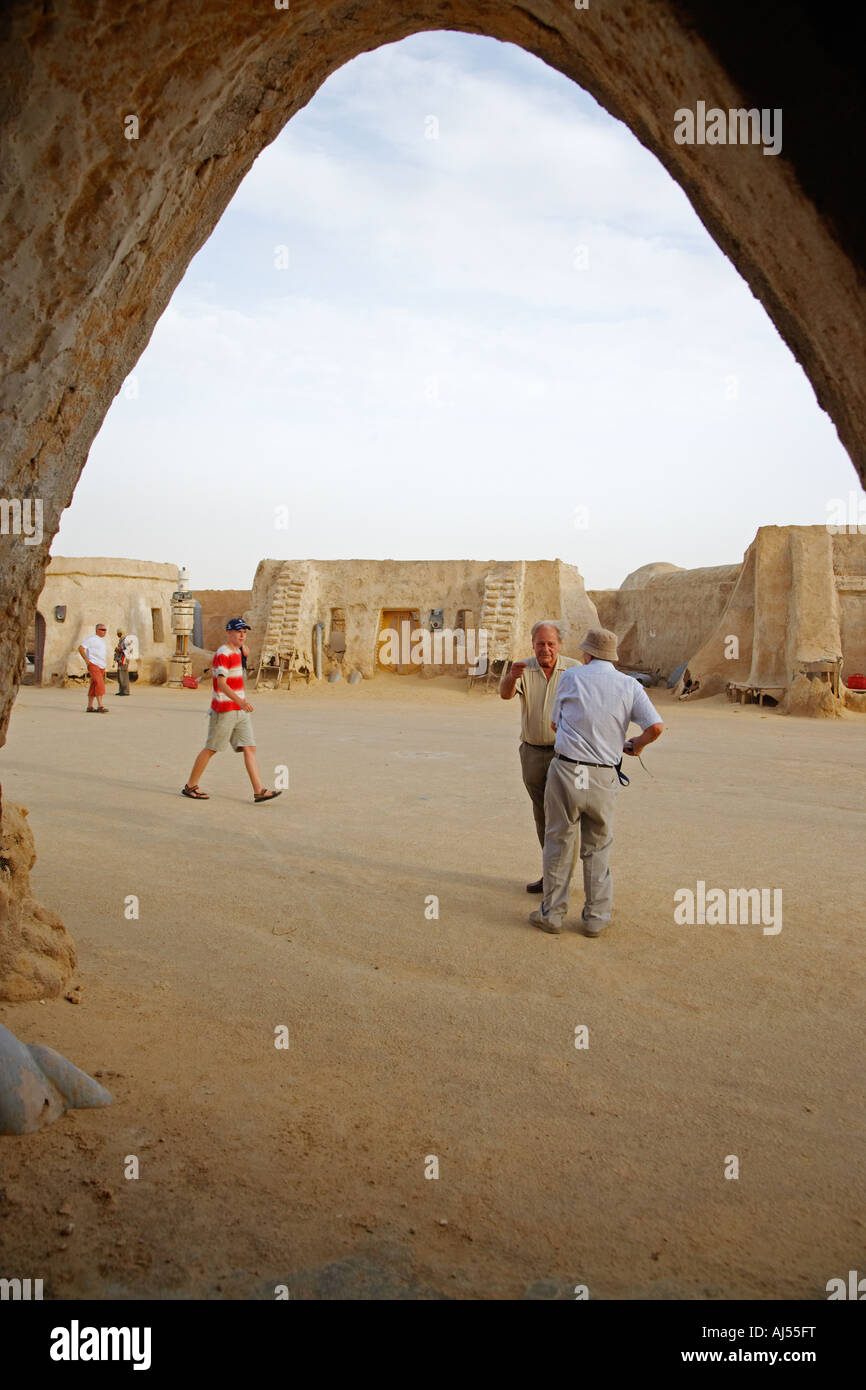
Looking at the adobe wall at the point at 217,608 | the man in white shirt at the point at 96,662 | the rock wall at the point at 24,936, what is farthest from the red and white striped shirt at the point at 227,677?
the adobe wall at the point at 217,608

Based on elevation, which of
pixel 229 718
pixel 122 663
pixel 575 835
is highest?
pixel 122 663

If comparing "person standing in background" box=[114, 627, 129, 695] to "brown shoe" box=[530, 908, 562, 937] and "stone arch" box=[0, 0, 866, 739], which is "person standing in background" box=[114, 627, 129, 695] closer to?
"brown shoe" box=[530, 908, 562, 937]

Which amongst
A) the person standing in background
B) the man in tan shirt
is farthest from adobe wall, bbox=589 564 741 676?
the man in tan shirt

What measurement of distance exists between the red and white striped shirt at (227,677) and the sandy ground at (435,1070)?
1.15 metres

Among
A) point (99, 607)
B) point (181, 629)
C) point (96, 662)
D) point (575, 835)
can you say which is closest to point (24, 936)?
point (575, 835)

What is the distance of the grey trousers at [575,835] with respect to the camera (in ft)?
16.3

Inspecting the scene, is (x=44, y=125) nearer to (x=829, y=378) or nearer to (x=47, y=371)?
(x=47, y=371)

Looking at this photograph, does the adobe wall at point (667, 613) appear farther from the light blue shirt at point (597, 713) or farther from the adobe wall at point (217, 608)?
the light blue shirt at point (597, 713)

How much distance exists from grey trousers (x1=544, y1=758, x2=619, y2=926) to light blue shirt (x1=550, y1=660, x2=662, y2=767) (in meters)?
0.09

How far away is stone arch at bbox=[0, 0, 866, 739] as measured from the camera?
183 centimetres

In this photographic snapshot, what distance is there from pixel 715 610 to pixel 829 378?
21865 mm

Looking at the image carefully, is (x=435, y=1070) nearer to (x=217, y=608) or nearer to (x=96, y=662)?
(x=96, y=662)

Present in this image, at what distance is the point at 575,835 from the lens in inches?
202

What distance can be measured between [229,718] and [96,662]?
9273mm
